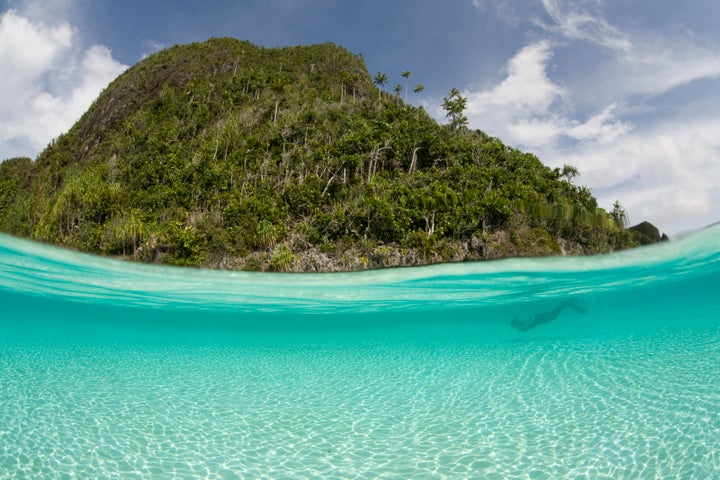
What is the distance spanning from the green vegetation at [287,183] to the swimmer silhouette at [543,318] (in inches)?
139

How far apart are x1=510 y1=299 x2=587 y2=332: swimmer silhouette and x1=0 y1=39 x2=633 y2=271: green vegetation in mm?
3542

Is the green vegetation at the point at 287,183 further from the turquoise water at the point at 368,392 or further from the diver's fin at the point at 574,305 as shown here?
the turquoise water at the point at 368,392

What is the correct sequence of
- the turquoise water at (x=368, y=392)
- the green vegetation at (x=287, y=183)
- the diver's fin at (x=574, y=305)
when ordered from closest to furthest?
Answer: the turquoise water at (x=368, y=392) → the diver's fin at (x=574, y=305) → the green vegetation at (x=287, y=183)

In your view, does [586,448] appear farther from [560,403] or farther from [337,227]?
[337,227]

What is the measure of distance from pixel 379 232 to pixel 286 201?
8.48 m

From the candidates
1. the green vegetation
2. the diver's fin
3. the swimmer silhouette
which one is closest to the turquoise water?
the diver's fin

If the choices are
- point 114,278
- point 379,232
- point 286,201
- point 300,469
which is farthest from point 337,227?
point 300,469

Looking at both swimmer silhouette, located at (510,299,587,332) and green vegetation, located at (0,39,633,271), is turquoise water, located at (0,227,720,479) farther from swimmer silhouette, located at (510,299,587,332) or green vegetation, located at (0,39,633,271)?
green vegetation, located at (0,39,633,271)

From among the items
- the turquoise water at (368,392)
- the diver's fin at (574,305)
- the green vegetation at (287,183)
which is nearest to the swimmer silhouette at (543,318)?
the diver's fin at (574,305)

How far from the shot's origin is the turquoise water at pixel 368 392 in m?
5.51

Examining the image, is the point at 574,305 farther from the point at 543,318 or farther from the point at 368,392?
the point at 368,392

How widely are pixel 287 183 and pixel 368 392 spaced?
79.8 ft

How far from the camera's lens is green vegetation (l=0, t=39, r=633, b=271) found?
24641 millimetres

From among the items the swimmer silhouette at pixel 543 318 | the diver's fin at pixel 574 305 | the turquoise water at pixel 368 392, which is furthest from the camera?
the swimmer silhouette at pixel 543 318
